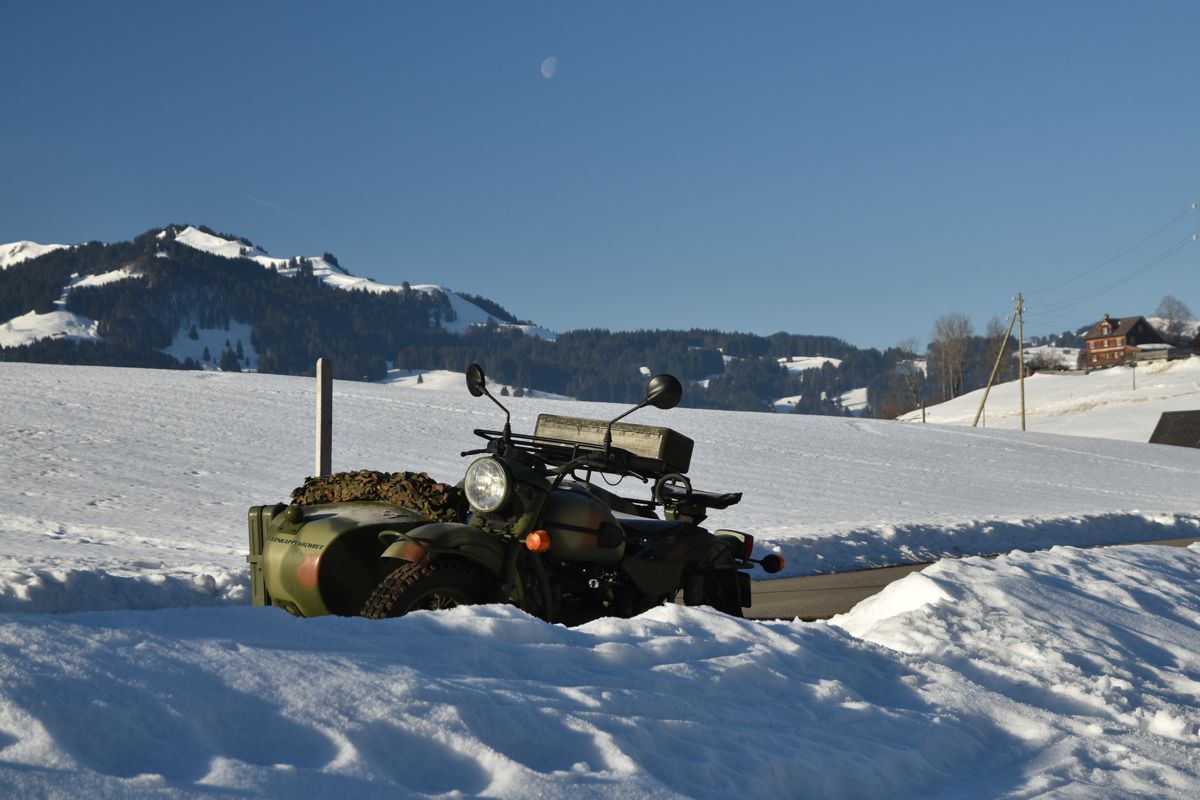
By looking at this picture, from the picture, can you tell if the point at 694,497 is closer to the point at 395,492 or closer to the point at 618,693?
the point at 395,492

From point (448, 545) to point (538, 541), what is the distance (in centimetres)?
49

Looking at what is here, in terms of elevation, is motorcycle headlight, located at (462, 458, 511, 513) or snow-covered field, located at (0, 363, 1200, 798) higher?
motorcycle headlight, located at (462, 458, 511, 513)

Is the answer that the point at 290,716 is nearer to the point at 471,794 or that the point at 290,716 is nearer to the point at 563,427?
the point at 471,794

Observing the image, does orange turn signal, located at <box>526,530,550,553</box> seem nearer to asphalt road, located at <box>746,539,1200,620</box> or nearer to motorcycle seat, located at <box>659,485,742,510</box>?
motorcycle seat, located at <box>659,485,742,510</box>

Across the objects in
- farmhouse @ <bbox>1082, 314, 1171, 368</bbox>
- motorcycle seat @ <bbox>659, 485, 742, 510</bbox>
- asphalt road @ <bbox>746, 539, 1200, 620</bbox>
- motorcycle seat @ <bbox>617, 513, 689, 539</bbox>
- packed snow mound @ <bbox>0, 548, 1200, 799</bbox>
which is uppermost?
farmhouse @ <bbox>1082, 314, 1171, 368</bbox>

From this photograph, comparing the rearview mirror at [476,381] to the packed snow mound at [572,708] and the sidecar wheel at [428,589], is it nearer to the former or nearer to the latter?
the sidecar wheel at [428,589]

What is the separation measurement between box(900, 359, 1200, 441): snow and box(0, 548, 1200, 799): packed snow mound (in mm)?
84529

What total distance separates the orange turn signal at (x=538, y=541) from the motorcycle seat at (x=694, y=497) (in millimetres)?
1472

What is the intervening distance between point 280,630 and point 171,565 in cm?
751

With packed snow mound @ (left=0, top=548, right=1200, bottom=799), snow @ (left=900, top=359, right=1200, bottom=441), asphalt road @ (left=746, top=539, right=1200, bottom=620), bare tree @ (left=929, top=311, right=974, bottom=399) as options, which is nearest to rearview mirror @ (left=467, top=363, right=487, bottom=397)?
packed snow mound @ (left=0, top=548, right=1200, bottom=799)

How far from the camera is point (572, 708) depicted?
387 centimetres

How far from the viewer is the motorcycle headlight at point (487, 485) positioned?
5797 millimetres

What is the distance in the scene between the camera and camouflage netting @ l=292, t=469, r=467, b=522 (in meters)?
6.09

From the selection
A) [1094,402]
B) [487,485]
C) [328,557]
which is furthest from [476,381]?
[1094,402]
